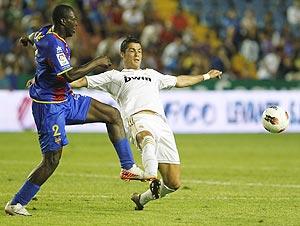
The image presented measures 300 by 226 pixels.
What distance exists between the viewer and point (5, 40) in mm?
26016

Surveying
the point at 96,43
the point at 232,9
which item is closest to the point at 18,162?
the point at 96,43

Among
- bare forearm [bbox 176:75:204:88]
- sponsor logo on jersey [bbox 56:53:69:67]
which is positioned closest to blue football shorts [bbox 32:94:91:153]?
sponsor logo on jersey [bbox 56:53:69:67]

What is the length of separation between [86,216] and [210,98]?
14.8 m

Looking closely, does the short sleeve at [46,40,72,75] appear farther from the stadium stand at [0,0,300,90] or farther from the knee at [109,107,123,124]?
the stadium stand at [0,0,300,90]

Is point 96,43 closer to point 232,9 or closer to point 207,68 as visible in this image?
point 207,68

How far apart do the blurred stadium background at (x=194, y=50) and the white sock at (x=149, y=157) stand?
45.3 feet

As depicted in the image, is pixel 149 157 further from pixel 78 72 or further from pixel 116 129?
pixel 78 72

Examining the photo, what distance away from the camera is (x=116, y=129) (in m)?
10.5

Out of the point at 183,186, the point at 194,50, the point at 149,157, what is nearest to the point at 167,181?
the point at 149,157

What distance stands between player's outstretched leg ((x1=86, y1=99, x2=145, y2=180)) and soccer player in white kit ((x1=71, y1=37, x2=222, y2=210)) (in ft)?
0.48

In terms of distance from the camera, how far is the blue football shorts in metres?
10.1

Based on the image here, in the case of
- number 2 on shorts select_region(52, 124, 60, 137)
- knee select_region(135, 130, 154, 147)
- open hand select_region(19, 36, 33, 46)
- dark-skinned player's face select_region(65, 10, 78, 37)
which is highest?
dark-skinned player's face select_region(65, 10, 78, 37)

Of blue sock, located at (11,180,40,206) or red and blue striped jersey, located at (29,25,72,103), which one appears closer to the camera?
red and blue striped jersey, located at (29,25,72,103)

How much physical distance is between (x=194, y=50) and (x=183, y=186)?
13.6m
